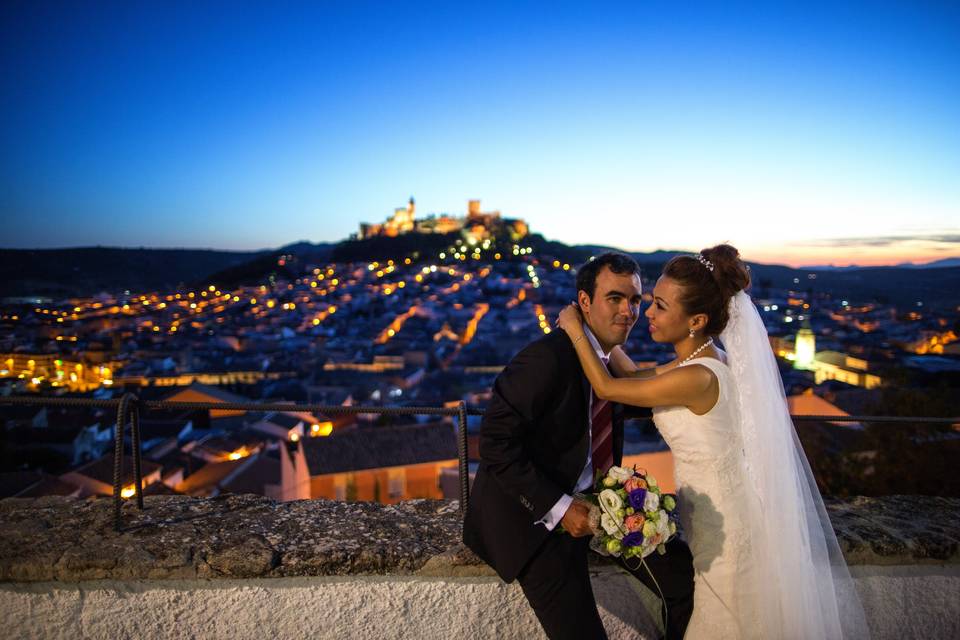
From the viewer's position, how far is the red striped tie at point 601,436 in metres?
1.96

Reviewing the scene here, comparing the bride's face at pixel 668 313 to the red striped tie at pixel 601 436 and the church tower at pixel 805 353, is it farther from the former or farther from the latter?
the church tower at pixel 805 353

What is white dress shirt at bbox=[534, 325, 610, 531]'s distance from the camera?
1.69m

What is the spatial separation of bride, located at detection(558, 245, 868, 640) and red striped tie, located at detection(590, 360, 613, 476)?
0.14m

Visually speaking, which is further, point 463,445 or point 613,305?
point 463,445

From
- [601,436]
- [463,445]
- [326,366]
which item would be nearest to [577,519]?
[601,436]

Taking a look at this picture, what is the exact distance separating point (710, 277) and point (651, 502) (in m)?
0.80

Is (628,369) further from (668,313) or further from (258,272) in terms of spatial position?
(258,272)

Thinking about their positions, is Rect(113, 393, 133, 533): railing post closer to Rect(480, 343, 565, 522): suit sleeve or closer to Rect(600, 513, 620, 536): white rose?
Rect(480, 343, 565, 522): suit sleeve

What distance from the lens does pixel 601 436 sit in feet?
6.48

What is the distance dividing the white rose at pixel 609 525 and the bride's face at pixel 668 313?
0.65 metres

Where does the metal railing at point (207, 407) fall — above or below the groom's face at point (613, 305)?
below

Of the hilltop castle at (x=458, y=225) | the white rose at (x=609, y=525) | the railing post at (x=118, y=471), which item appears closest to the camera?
the white rose at (x=609, y=525)

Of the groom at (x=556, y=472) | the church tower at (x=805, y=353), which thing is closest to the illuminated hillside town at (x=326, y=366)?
the church tower at (x=805, y=353)

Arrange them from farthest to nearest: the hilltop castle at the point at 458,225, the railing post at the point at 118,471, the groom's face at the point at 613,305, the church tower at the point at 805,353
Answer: the hilltop castle at the point at 458,225, the church tower at the point at 805,353, the railing post at the point at 118,471, the groom's face at the point at 613,305
